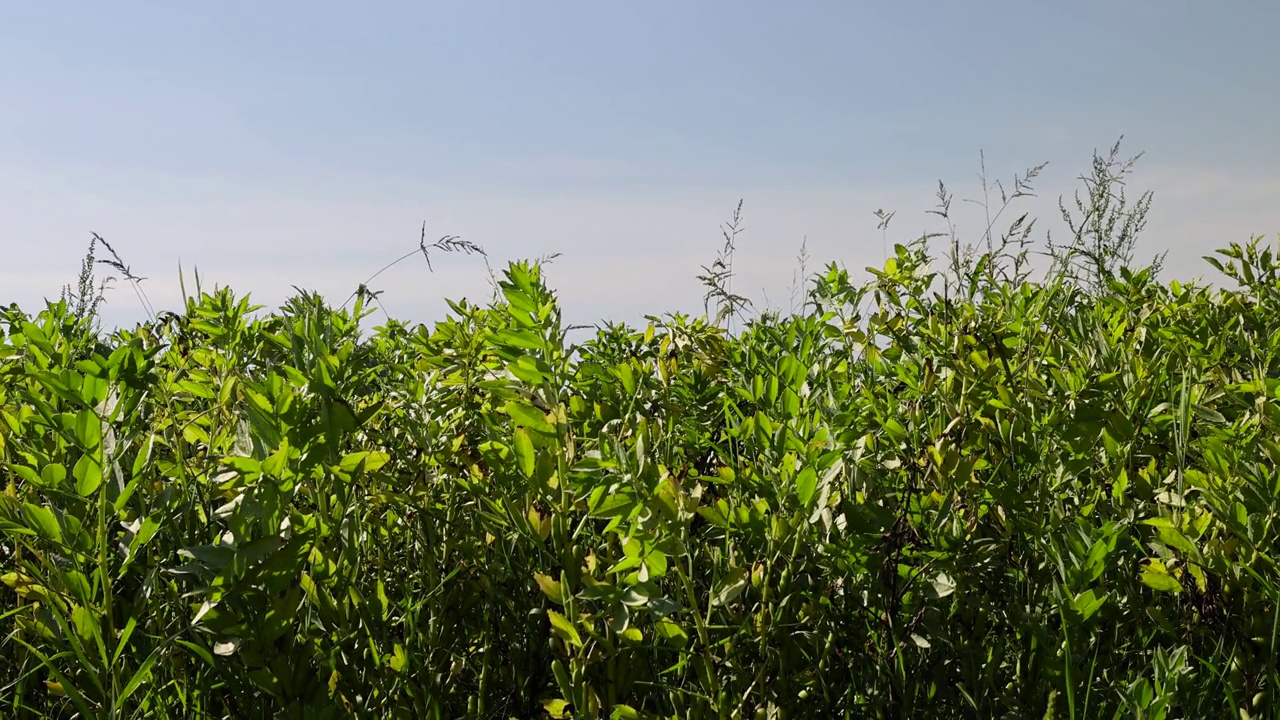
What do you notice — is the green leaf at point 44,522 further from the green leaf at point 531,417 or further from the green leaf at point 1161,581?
the green leaf at point 1161,581

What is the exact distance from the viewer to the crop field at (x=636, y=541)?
1.52m

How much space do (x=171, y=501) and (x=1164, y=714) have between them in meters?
1.43

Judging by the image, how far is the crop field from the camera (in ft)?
4.98

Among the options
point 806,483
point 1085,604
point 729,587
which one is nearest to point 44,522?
point 729,587

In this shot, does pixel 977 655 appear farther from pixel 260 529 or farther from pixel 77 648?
pixel 77 648

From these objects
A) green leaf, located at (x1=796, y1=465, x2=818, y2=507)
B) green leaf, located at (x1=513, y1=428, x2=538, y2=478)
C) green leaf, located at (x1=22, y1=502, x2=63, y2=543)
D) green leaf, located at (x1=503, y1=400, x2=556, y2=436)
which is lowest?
green leaf, located at (x1=22, y1=502, x2=63, y2=543)

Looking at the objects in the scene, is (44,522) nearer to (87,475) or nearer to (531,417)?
(87,475)

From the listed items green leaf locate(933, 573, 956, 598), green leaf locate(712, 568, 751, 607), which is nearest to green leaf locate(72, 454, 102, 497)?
green leaf locate(712, 568, 751, 607)

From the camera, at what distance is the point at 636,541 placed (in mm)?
1476

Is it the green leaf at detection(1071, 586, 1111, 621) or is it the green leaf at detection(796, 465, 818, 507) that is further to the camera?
the green leaf at detection(1071, 586, 1111, 621)

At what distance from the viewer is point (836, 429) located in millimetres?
1856

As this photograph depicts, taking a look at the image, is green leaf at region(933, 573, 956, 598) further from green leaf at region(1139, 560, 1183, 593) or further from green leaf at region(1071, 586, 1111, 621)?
green leaf at region(1139, 560, 1183, 593)

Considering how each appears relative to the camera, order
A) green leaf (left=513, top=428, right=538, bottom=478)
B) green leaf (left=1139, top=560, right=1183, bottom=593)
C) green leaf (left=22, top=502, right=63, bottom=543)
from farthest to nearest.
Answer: green leaf (left=1139, top=560, right=1183, bottom=593)
green leaf (left=513, top=428, right=538, bottom=478)
green leaf (left=22, top=502, right=63, bottom=543)

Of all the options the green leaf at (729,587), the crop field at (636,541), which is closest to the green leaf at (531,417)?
the crop field at (636,541)
